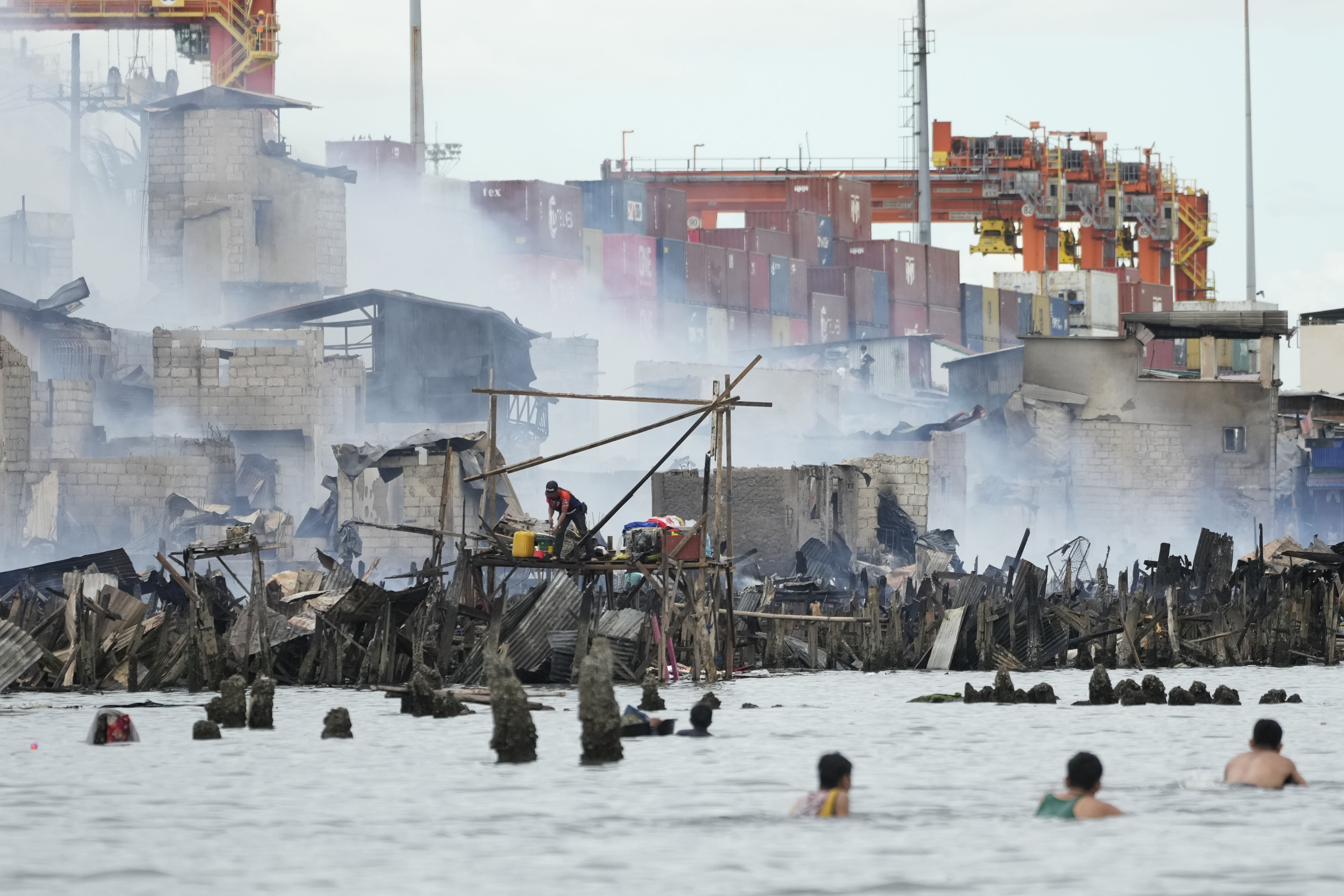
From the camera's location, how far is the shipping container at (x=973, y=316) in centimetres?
9350

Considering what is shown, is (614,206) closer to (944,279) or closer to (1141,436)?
(944,279)

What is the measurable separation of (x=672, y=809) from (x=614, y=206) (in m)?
69.5

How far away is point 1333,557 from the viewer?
2572 centimetres

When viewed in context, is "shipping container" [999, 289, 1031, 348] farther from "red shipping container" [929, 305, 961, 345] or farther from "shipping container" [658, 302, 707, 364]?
"shipping container" [658, 302, 707, 364]

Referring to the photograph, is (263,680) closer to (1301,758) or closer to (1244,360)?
(1301,758)

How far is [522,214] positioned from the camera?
247 feet

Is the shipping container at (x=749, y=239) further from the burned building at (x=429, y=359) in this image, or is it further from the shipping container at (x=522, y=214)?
the burned building at (x=429, y=359)

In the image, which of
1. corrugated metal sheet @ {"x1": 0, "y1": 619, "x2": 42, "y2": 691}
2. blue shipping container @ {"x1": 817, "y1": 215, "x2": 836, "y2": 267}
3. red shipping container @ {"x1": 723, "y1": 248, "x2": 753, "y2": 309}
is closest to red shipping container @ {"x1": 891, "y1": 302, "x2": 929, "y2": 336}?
blue shipping container @ {"x1": 817, "y1": 215, "x2": 836, "y2": 267}

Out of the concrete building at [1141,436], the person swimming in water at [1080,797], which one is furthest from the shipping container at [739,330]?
the person swimming in water at [1080,797]

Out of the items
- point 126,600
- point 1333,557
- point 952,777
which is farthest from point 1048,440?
point 952,777

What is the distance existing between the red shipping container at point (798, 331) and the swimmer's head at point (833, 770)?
72.9 metres

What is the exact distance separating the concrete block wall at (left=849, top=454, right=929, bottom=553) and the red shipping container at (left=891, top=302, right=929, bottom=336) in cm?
5160

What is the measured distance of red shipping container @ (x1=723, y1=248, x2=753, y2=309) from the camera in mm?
82312

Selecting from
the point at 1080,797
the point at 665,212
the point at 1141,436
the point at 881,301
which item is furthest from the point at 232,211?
the point at 1080,797
